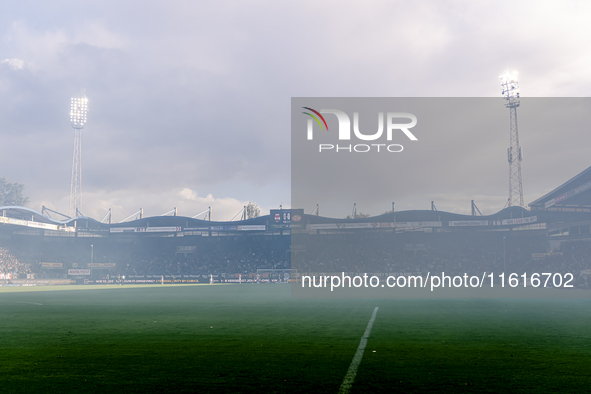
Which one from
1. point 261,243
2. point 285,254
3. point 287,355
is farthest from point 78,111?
point 287,355

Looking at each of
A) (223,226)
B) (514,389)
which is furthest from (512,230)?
(514,389)

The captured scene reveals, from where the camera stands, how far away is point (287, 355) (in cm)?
888

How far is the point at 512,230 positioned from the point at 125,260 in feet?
215

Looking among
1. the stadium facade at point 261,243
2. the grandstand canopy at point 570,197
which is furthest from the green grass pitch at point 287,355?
the stadium facade at point 261,243

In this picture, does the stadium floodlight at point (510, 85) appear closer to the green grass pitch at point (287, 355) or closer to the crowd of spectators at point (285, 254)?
the crowd of spectators at point (285, 254)

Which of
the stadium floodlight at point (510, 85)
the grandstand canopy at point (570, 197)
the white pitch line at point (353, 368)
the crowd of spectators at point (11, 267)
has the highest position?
the stadium floodlight at point (510, 85)

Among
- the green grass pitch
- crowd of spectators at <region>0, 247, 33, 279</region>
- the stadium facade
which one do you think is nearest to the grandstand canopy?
the stadium facade

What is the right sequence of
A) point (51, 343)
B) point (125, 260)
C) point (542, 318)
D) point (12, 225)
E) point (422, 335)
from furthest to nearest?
point (125, 260) < point (12, 225) < point (542, 318) < point (422, 335) < point (51, 343)

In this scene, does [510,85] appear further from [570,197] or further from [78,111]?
[78,111]

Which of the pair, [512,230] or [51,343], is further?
[512,230]

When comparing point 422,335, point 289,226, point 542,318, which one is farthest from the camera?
point 289,226

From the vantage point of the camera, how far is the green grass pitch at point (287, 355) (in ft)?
21.5

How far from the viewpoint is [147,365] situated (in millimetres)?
7879

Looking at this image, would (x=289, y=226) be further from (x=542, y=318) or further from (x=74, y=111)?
(x=542, y=318)
